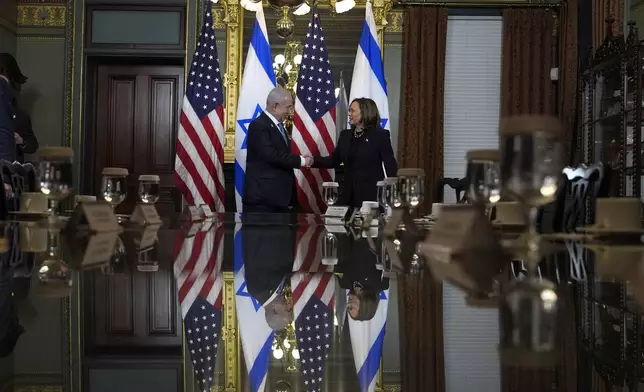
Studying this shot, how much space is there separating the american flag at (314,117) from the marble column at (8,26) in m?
2.84

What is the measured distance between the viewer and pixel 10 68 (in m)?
6.53

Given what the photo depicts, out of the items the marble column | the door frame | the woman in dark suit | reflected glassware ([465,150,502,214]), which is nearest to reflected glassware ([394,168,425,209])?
reflected glassware ([465,150,502,214])

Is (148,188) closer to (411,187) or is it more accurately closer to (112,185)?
(112,185)

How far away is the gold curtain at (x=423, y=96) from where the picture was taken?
22.8ft

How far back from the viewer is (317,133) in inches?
222

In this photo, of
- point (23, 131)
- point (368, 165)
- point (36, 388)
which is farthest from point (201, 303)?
point (23, 131)

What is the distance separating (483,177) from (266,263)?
0.41 m

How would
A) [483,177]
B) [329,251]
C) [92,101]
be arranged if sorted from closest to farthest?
[483,177]
[329,251]
[92,101]

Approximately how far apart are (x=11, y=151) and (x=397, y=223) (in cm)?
299

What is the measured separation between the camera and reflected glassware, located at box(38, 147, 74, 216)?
1693mm

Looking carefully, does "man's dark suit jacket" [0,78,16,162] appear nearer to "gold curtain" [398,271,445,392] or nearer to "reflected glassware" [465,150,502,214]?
"reflected glassware" [465,150,502,214]

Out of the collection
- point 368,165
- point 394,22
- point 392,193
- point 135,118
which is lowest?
point 392,193

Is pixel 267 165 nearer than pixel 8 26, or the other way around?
pixel 267 165

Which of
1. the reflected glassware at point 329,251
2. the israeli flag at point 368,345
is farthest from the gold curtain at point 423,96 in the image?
the israeli flag at point 368,345
